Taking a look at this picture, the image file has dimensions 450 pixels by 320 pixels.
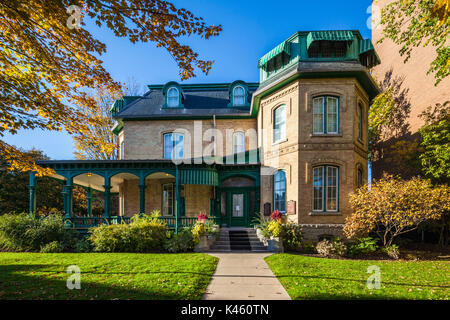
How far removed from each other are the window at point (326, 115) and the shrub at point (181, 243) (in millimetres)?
8192

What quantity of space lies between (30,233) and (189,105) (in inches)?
479

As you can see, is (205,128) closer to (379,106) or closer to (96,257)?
(96,257)

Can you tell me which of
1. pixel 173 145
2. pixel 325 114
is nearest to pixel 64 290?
pixel 325 114

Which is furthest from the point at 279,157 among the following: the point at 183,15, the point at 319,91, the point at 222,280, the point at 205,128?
the point at 183,15

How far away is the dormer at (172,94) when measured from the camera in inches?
731

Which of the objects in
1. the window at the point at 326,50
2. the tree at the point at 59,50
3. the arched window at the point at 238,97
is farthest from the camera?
the arched window at the point at 238,97

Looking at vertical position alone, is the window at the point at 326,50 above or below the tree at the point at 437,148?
above

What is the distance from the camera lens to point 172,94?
18.7m

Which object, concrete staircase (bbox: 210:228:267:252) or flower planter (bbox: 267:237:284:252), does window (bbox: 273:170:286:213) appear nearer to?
concrete staircase (bbox: 210:228:267:252)

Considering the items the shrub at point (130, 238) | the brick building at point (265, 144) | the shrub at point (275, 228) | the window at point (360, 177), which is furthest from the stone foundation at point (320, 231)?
the shrub at point (130, 238)

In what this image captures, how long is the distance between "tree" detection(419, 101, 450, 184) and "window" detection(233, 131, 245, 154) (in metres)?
10.2

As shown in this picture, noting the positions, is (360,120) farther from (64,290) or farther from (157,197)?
(64,290)

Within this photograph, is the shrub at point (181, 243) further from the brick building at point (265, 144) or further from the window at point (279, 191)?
the window at point (279, 191)

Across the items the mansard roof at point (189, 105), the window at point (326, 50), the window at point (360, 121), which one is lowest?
the window at point (360, 121)
